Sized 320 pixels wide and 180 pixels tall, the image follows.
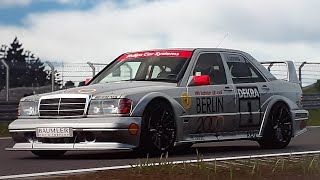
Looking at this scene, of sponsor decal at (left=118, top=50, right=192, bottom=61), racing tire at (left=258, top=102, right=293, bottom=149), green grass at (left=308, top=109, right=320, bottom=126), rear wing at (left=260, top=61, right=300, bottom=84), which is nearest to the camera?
sponsor decal at (left=118, top=50, right=192, bottom=61)

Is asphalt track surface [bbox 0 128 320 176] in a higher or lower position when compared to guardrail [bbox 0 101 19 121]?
lower

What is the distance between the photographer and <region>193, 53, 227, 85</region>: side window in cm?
1173

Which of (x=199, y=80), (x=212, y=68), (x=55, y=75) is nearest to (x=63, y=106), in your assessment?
(x=199, y=80)

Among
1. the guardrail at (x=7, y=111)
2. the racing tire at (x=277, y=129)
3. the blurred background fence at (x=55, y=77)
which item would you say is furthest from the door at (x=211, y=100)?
the blurred background fence at (x=55, y=77)

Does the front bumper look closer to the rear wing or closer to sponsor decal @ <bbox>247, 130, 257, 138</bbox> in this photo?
sponsor decal @ <bbox>247, 130, 257, 138</bbox>

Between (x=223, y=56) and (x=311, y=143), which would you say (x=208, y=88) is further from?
(x=311, y=143)

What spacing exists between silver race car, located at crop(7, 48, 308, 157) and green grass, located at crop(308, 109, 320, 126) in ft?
34.5

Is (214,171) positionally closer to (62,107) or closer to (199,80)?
(62,107)

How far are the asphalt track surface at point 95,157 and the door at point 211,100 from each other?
0.37 m

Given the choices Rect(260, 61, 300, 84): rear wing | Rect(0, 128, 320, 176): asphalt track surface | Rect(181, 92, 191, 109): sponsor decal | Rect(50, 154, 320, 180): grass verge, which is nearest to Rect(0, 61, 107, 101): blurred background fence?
Rect(0, 128, 320, 176): asphalt track surface

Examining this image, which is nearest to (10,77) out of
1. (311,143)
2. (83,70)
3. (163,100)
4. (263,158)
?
(83,70)

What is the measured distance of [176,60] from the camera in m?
11.6

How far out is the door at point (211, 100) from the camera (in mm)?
11164

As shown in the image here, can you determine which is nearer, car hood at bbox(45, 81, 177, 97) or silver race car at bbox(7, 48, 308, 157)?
silver race car at bbox(7, 48, 308, 157)
